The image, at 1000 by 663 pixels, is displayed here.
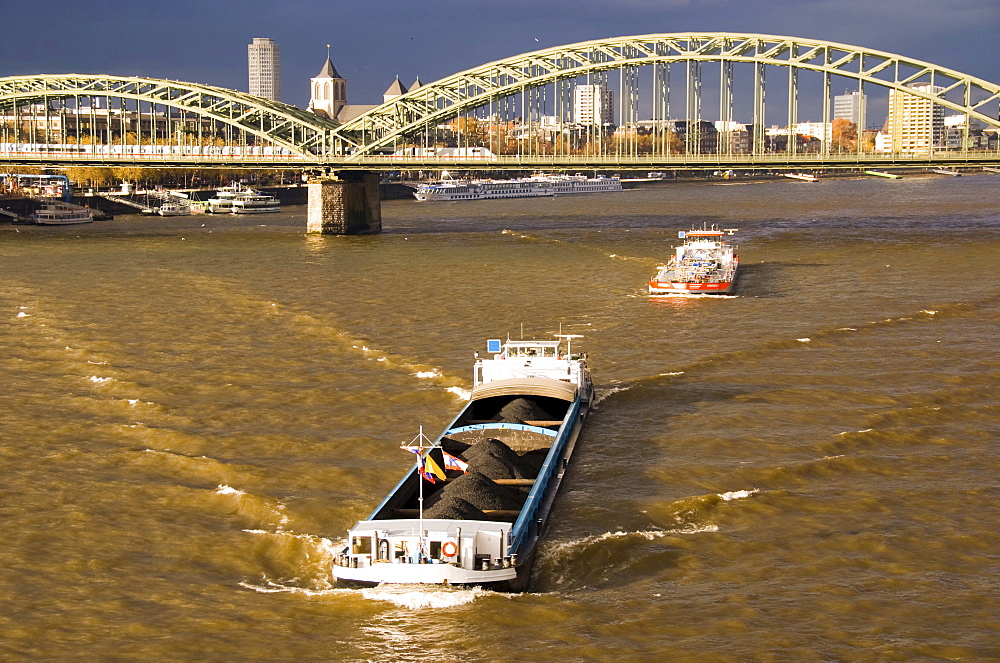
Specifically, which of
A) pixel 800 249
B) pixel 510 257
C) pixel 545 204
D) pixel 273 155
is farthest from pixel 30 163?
pixel 545 204

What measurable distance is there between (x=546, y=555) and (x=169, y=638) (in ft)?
19.2

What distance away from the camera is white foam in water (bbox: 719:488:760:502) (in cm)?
2277

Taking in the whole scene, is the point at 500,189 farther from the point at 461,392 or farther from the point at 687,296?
the point at 461,392

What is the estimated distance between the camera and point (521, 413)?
85.8ft

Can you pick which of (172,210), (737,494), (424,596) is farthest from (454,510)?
(172,210)

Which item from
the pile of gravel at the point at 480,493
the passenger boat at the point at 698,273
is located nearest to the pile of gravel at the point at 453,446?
the pile of gravel at the point at 480,493

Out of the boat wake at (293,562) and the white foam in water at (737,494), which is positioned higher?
the white foam in water at (737,494)

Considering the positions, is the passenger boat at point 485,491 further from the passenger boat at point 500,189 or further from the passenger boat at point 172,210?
the passenger boat at point 500,189

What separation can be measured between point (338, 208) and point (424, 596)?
7554 centimetres

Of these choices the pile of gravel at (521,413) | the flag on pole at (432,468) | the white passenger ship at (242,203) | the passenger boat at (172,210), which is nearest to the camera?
the flag on pole at (432,468)

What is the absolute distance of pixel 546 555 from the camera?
20062 millimetres

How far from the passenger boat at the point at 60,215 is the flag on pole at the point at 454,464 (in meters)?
93.7

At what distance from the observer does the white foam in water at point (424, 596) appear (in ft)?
58.4

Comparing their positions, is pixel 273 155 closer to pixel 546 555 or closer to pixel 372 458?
pixel 372 458
